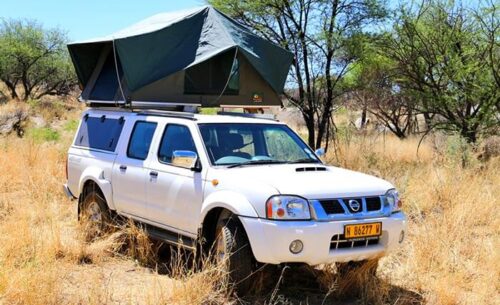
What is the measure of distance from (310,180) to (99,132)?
3587 mm

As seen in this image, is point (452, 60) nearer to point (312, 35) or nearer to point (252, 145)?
point (312, 35)

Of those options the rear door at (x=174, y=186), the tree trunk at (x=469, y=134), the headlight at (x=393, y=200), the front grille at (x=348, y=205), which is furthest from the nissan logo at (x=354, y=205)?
the tree trunk at (x=469, y=134)

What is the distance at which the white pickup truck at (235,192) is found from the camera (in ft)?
16.7

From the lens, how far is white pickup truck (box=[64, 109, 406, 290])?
5.09 meters

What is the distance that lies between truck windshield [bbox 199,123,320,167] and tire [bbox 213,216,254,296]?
85cm

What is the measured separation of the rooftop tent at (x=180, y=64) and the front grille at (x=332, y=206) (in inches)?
148

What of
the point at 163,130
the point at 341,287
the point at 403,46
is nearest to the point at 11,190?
the point at 163,130

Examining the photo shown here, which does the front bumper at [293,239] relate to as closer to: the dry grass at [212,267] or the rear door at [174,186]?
the dry grass at [212,267]

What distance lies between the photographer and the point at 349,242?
5.23m

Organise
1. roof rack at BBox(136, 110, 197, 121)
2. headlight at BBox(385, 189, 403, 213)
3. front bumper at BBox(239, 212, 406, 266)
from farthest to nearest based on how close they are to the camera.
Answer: roof rack at BBox(136, 110, 197, 121), headlight at BBox(385, 189, 403, 213), front bumper at BBox(239, 212, 406, 266)

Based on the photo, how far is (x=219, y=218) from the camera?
5.64 meters

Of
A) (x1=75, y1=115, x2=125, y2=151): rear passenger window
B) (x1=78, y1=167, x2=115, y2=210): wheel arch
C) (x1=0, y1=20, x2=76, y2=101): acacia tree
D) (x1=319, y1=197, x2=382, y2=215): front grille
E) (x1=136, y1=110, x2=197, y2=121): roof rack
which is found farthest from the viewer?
(x1=0, y1=20, x2=76, y2=101): acacia tree

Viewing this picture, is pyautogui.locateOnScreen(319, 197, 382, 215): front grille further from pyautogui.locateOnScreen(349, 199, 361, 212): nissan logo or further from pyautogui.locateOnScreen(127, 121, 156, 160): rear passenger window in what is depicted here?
pyautogui.locateOnScreen(127, 121, 156, 160): rear passenger window

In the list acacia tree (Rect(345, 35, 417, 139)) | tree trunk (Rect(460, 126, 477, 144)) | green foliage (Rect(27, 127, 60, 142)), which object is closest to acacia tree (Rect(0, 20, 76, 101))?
green foliage (Rect(27, 127, 60, 142))
